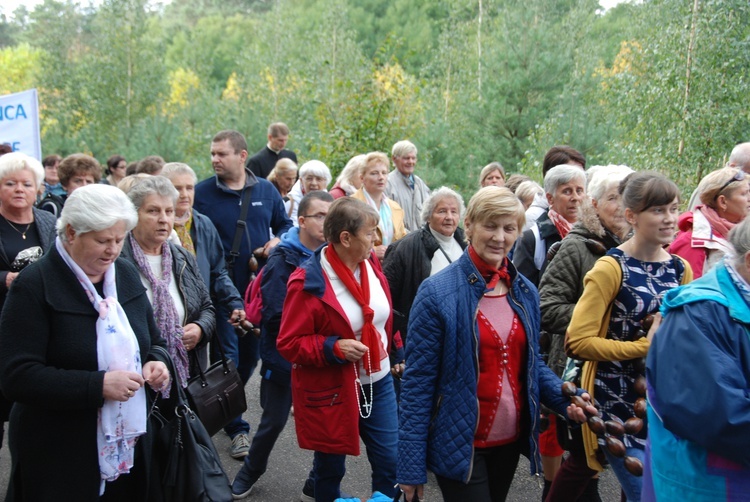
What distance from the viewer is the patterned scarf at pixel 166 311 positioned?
4051 mm

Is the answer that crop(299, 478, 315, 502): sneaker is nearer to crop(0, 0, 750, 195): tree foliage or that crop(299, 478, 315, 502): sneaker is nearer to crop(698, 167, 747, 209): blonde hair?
crop(698, 167, 747, 209): blonde hair

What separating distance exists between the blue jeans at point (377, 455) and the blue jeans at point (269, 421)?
73 cm

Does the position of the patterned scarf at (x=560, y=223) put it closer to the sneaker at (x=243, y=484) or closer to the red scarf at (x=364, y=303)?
the red scarf at (x=364, y=303)

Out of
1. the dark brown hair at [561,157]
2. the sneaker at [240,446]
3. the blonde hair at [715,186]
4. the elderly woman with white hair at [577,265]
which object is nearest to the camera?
the elderly woman with white hair at [577,265]

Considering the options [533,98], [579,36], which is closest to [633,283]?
[533,98]

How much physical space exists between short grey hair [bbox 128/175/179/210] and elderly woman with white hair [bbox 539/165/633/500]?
2.21 meters

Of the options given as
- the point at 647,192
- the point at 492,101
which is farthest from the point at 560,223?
the point at 492,101

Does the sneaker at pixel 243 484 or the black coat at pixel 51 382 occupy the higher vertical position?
the black coat at pixel 51 382

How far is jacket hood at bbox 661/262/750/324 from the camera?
2436 mm

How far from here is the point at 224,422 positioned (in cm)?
428

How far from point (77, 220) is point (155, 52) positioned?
73.4 ft

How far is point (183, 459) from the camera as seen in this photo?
347 centimetres

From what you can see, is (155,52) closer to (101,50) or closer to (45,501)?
(101,50)

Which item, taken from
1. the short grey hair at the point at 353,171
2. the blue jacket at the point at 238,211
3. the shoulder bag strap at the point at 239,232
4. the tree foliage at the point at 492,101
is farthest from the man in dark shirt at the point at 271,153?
the shoulder bag strap at the point at 239,232
